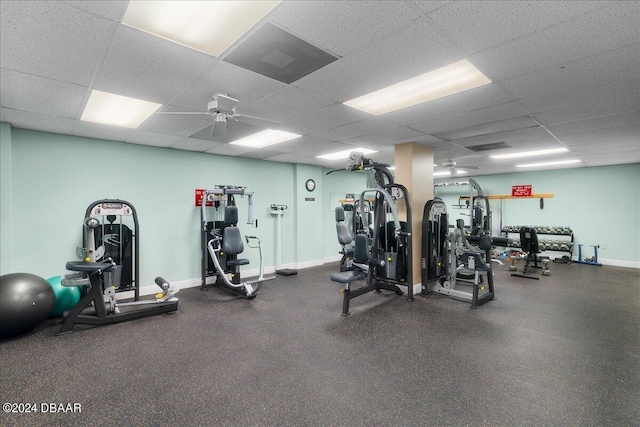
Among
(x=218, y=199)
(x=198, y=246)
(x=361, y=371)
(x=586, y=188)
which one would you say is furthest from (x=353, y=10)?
(x=586, y=188)

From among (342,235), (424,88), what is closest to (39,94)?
(424,88)

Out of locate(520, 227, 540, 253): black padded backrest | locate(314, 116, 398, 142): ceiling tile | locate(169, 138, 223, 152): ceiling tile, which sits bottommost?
locate(520, 227, 540, 253): black padded backrest

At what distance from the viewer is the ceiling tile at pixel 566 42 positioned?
1.65 meters

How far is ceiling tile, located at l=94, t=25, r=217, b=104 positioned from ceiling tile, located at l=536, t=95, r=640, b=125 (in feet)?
12.0

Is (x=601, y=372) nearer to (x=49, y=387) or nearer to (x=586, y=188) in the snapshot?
(x=49, y=387)

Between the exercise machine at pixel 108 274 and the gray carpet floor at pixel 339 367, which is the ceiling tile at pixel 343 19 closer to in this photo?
the gray carpet floor at pixel 339 367

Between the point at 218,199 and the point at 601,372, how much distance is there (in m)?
5.42

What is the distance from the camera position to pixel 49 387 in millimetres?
2264

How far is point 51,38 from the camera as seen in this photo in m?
1.86

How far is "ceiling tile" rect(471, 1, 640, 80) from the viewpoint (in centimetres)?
165

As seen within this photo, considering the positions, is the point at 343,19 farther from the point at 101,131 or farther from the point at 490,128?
the point at 101,131

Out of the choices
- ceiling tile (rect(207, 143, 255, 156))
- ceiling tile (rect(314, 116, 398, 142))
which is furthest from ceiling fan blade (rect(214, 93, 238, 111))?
ceiling tile (rect(207, 143, 255, 156))

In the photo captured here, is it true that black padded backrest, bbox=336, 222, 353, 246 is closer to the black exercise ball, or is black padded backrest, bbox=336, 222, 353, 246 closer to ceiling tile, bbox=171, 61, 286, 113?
ceiling tile, bbox=171, 61, 286, 113

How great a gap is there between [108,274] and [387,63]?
4.30 meters
